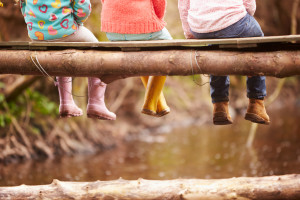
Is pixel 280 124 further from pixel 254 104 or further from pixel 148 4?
pixel 148 4

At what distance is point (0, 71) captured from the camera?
135 inches

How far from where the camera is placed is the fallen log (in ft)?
13.0

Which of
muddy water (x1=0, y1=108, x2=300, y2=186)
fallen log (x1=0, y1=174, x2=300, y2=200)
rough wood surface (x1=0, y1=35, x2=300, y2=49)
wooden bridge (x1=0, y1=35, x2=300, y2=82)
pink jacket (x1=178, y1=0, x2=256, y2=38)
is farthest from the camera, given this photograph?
muddy water (x1=0, y1=108, x2=300, y2=186)

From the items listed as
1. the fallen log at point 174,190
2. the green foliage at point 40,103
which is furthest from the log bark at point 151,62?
the green foliage at point 40,103

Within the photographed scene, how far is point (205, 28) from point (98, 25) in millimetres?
5428

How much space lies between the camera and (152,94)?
12.1ft

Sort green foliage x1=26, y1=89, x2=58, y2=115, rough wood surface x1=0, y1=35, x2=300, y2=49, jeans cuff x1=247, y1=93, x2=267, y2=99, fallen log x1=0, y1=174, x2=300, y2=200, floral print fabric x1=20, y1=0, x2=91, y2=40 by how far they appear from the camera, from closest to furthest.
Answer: rough wood surface x1=0, y1=35, x2=300, y2=49
floral print fabric x1=20, y1=0, x2=91, y2=40
jeans cuff x1=247, y1=93, x2=267, y2=99
fallen log x1=0, y1=174, x2=300, y2=200
green foliage x1=26, y1=89, x2=58, y2=115

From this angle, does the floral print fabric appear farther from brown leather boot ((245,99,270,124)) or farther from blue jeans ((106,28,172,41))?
brown leather boot ((245,99,270,124))

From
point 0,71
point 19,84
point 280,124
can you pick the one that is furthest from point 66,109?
point 280,124

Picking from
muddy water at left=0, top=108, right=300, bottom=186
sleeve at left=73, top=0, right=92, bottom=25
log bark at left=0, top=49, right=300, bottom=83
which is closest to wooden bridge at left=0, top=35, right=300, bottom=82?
log bark at left=0, top=49, right=300, bottom=83

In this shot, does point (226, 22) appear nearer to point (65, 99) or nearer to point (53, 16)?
point (53, 16)

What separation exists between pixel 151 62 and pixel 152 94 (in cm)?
55

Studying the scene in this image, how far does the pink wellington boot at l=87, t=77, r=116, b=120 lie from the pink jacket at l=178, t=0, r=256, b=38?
1.02 metres

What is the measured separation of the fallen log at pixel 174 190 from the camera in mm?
3977
